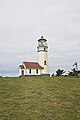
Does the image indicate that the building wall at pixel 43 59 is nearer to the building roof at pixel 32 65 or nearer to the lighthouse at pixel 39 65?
the lighthouse at pixel 39 65

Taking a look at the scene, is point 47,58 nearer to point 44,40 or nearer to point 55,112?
point 44,40

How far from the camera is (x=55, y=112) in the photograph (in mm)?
11648

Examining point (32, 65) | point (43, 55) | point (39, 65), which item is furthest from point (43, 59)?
point (32, 65)

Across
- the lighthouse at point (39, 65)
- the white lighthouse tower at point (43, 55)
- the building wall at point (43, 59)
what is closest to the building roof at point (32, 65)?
the lighthouse at point (39, 65)

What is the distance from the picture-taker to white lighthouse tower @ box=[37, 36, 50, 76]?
Result: 6500cm

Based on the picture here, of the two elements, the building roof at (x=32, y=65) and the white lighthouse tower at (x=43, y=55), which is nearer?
the building roof at (x=32, y=65)

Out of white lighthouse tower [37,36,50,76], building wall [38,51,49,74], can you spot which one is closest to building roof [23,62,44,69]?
building wall [38,51,49,74]

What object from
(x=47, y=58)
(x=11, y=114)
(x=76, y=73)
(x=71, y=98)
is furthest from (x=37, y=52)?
(x=11, y=114)

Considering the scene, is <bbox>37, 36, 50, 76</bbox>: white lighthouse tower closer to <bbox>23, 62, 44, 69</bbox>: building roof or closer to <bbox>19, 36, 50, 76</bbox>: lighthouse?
<bbox>19, 36, 50, 76</bbox>: lighthouse

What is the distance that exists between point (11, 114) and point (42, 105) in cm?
240

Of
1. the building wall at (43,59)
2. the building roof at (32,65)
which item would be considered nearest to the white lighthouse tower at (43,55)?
the building wall at (43,59)

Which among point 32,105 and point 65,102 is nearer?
point 32,105

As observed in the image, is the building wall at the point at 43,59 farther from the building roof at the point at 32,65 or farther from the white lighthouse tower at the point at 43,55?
the building roof at the point at 32,65

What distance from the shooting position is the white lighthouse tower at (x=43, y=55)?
65.0 meters
